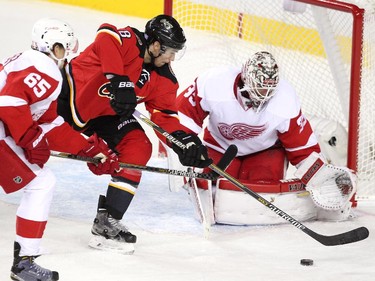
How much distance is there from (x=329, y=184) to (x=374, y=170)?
0.36 meters

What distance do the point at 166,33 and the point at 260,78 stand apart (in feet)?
1.45

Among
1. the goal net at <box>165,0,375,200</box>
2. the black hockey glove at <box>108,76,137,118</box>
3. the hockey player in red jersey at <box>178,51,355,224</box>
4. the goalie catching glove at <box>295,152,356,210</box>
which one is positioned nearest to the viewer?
the black hockey glove at <box>108,76,137,118</box>

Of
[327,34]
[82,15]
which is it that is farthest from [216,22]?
[82,15]

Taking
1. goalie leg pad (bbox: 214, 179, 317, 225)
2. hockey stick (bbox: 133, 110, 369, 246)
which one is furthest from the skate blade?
goalie leg pad (bbox: 214, 179, 317, 225)

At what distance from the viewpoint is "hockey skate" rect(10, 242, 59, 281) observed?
3.23 m

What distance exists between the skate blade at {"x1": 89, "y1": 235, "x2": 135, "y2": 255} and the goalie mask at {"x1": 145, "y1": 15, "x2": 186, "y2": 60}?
2.31ft

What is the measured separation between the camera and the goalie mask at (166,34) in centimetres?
381

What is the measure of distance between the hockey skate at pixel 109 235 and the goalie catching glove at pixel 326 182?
85cm

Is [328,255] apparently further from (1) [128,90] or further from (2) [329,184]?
(1) [128,90]

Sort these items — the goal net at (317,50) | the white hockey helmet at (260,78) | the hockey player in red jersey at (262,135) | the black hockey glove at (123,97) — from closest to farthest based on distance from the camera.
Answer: the black hockey glove at (123,97) → the white hockey helmet at (260,78) → the hockey player in red jersey at (262,135) → the goal net at (317,50)

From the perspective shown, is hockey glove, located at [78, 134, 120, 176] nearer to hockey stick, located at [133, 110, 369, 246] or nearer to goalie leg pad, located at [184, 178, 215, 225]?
hockey stick, located at [133, 110, 369, 246]

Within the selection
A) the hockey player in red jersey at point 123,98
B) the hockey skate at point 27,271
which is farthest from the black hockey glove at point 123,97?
the hockey skate at point 27,271

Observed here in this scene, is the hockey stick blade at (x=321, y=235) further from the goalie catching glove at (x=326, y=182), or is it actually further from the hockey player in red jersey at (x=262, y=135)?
the goalie catching glove at (x=326, y=182)

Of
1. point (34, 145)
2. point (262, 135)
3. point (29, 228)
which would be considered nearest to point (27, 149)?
point (34, 145)
